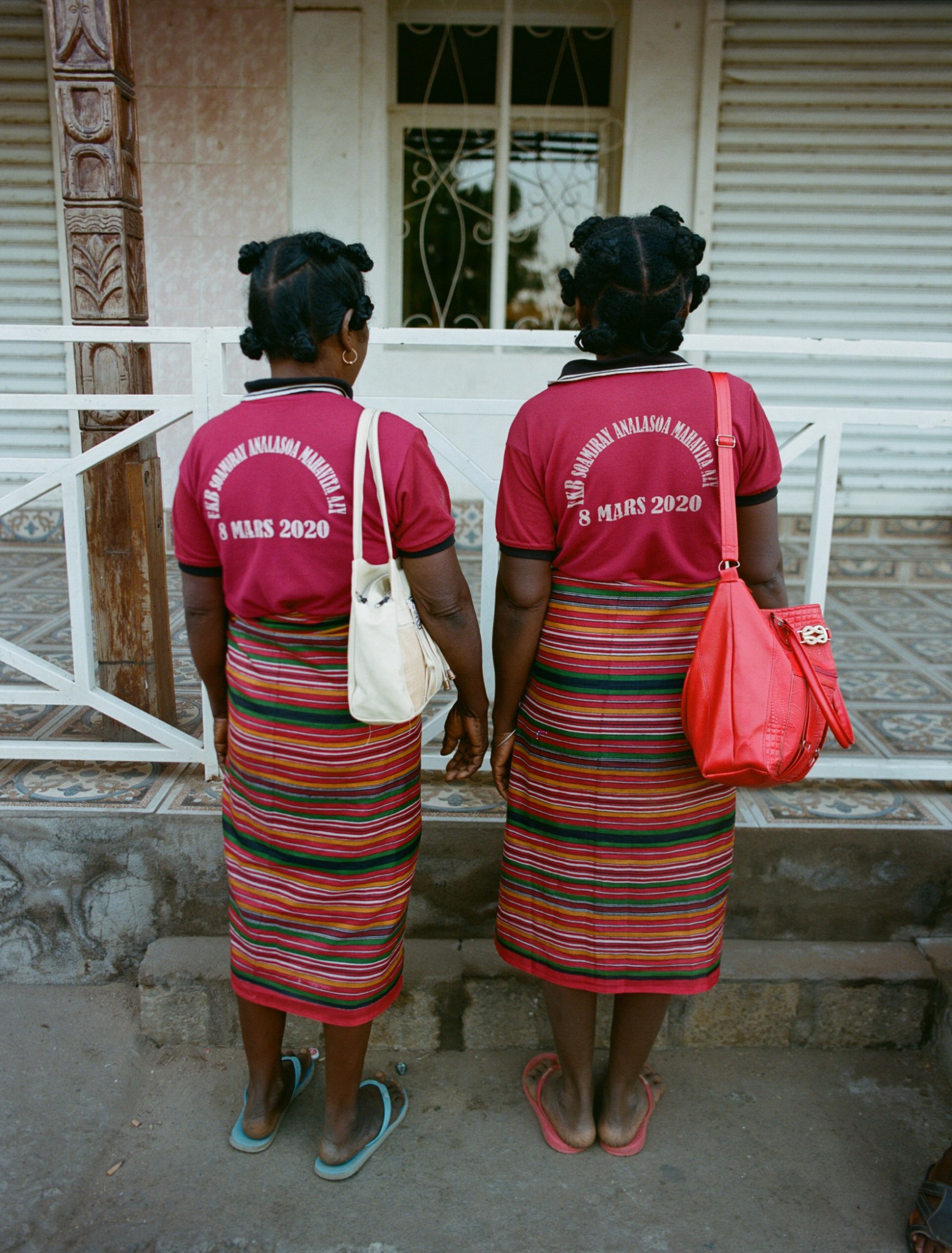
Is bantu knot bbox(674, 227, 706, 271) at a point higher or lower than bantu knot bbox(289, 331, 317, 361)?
higher

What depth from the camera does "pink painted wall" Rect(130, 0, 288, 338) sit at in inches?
215

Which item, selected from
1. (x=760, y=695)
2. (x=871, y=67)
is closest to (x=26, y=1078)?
(x=760, y=695)

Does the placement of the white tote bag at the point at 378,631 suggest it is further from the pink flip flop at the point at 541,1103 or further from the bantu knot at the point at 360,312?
the pink flip flop at the point at 541,1103

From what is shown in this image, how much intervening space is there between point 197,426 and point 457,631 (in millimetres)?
1016

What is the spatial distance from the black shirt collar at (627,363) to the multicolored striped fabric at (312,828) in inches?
24.7

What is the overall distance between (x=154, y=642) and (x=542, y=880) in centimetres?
142

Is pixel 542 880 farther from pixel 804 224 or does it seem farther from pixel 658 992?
pixel 804 224

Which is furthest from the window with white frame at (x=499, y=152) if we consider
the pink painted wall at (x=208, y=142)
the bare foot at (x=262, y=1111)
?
the bare foot at (x=262, y=1111)

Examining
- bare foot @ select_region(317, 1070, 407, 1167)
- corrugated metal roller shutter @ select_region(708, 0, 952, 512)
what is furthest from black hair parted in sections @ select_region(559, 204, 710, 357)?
corrugated metal roller shutter @ select_region(708, 0, 952, 512)

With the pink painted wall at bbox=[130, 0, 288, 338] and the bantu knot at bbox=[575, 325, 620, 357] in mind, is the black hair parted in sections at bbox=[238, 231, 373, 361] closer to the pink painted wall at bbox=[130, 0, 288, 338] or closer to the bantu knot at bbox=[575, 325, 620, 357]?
the bantu knot at bbox=[575, 325, 620, 357]

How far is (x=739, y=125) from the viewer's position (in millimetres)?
5629

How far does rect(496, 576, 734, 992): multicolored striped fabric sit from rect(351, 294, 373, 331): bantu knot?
59 centimetres

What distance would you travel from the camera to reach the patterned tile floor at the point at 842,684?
2727mm

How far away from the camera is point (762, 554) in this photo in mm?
1945
